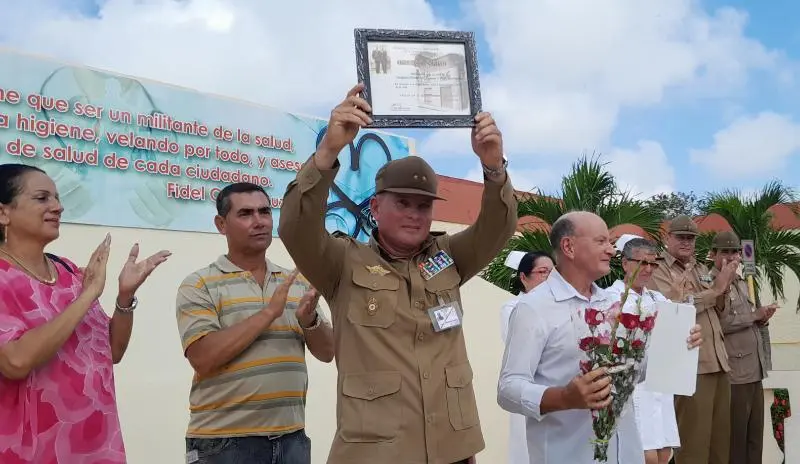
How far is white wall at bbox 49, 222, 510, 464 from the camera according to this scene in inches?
253

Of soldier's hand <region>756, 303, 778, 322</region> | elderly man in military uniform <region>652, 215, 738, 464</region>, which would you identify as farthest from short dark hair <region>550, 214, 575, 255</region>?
soldier's hand <region>756, 303, 778, 322</region>

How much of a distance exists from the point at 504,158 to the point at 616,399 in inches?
38.3

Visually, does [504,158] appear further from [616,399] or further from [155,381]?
[155,381]

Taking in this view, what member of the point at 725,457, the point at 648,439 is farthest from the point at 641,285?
the point at 725,457

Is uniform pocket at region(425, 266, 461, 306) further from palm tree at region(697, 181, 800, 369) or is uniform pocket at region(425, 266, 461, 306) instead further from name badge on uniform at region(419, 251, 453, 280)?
palm tree at region(697, 181, 800, 369)

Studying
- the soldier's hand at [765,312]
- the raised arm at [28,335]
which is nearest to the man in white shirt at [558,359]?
the raised arm at [28,335]

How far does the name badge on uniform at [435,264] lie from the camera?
3.01 metres

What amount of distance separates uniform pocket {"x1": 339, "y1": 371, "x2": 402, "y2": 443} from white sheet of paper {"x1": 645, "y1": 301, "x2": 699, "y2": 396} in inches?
39.3

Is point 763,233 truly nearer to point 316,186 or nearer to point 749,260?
point 749,260

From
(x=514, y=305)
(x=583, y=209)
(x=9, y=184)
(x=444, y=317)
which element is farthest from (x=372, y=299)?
(x=583, y=209)

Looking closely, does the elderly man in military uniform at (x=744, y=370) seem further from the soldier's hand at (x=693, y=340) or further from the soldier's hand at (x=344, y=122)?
the soldier's hand at (x=344, y=122)

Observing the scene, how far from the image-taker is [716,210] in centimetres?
1072

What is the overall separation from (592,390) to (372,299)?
2.74 feet

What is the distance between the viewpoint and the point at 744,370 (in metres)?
6.80
